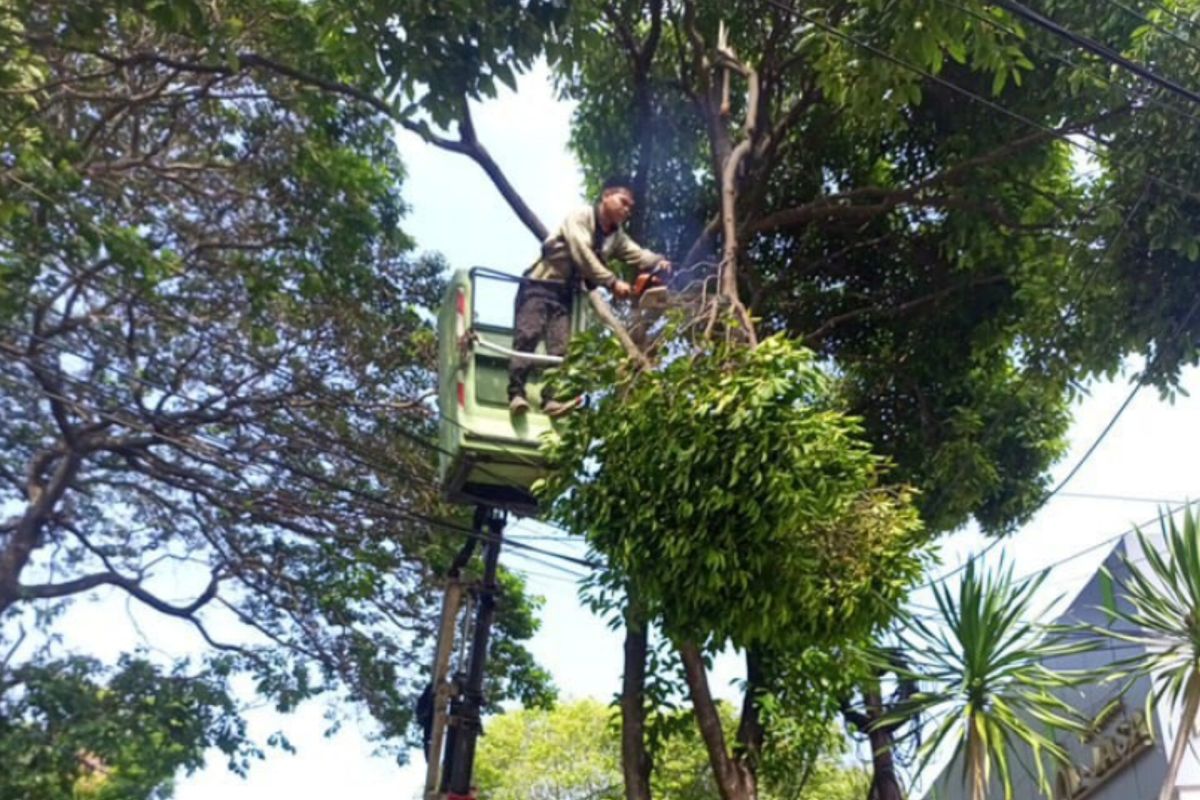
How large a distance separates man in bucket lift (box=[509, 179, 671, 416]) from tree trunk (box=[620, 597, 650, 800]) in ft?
4.81

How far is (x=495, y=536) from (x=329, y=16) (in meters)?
3.38

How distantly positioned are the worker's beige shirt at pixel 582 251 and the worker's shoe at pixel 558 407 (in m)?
0.76

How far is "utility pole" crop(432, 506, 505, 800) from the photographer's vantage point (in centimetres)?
718

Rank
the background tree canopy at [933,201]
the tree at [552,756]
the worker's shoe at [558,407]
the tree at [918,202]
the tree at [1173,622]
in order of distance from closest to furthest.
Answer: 1. the worker's shoe at [558,407]
2. the tree at [1173,622]
3. the tree at [918,202]
4. the background tree canopy at [933,201]
5. the tree at [552,756]

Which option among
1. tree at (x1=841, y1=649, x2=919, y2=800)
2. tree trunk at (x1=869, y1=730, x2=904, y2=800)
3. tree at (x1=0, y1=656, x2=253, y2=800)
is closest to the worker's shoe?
tree at (x1=841, y1=649, x2=919, y2=800)

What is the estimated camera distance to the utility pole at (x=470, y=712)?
7184 mm

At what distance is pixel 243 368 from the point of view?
41.0 feet

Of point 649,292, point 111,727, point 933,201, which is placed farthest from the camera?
point 111,727

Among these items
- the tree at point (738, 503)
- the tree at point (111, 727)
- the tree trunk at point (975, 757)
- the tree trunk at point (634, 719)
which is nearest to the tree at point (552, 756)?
the tree at point (111, 727)

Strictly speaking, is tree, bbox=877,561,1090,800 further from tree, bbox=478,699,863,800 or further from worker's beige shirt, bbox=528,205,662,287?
tree, bbox=478,699,863,800

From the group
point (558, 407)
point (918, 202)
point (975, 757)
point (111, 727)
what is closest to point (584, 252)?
point (558, 407)

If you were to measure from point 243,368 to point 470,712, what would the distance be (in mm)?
6158

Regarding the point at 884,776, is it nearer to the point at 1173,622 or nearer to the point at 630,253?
the point at 1173,622

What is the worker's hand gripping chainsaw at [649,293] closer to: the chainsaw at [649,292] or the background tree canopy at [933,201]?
the chainsaw at [649,292]
